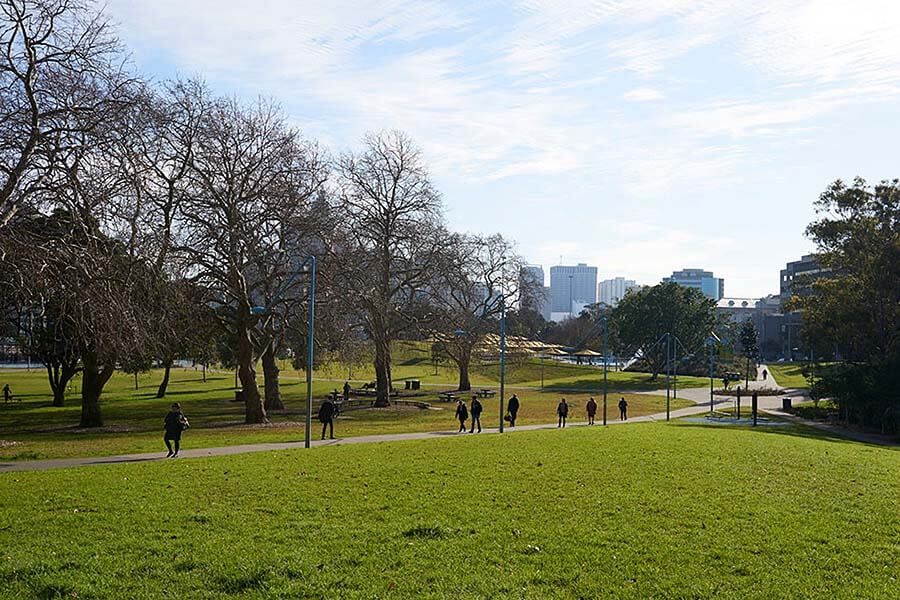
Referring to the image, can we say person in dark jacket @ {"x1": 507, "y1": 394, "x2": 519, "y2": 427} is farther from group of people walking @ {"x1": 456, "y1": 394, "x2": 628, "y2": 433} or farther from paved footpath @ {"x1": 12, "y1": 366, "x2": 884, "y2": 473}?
paved footpath @ {"x1": 12, "y1": 366, "x2": 884, "y2": 473}

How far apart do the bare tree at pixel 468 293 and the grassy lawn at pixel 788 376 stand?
1408 inches

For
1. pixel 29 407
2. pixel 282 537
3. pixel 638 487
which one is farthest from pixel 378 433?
pixel 29 407

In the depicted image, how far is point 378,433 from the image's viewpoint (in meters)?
34.1

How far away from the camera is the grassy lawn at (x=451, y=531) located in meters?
9.01

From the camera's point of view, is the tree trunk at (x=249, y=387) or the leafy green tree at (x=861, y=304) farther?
the leafy green tree at (x=861, y=304)

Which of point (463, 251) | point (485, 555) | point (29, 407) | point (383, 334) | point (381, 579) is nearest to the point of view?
point (381, 579)

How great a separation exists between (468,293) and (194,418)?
99.8 feet

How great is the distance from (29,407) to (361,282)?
1029 inches

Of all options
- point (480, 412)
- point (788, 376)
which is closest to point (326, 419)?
point (480, 412)

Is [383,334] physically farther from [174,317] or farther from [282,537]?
[282,537]

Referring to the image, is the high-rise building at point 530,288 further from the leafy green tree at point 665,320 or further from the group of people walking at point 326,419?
the group of people walking at point 326,419

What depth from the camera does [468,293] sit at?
69.8m

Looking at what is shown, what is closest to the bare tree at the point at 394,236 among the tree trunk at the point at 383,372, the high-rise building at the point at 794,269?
the tree trunk at the point at 383,372

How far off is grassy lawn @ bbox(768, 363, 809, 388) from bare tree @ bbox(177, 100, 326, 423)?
220 ft
